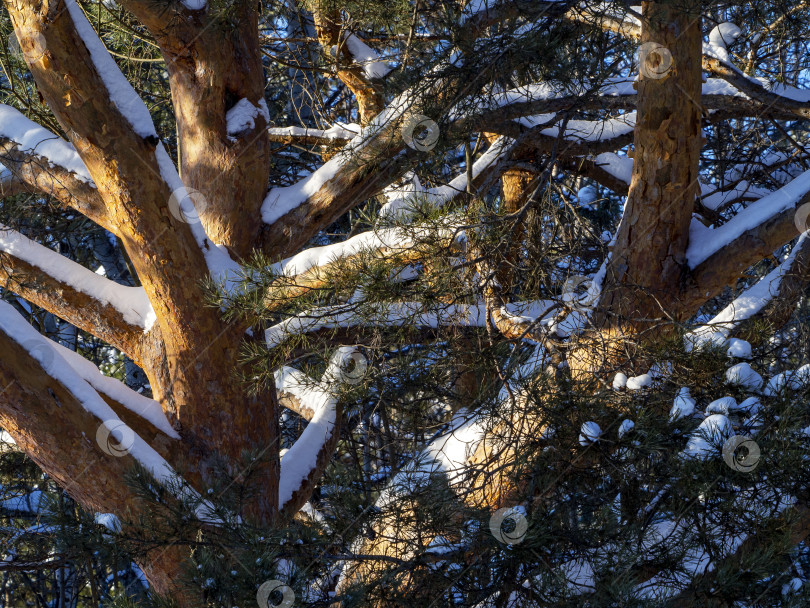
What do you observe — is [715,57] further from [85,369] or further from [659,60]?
[85,369]

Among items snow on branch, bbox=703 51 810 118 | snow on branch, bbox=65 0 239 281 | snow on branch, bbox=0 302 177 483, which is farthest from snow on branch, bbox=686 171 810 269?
snow on branch, bbox=0 302 177 483

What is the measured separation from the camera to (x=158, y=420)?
11.6ft

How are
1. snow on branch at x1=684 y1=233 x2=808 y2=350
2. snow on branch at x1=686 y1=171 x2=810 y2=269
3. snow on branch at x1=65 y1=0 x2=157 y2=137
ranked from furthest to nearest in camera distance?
snow on branch at x1=684 y1=233 x2=808 y2=350, snow on branch at x1=65 y1=0 x2=157 y2=137, snow on branch at x1=686 y1=171 x2=810 y2=269

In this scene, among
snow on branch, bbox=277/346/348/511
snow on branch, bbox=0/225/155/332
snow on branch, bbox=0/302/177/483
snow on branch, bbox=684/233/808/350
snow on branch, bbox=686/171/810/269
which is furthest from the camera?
snow on branch, bbox=277/346/348/511

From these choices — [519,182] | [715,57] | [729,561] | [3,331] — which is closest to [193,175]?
[3,331]

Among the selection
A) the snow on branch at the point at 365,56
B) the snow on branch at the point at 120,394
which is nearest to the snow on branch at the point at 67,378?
the snow on branch at the point at 120,394

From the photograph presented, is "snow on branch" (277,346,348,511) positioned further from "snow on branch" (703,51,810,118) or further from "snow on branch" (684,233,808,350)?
"snow on branch" (703,51,810,118)

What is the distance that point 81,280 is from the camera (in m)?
3.65

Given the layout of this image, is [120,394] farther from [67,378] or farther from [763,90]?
[763,90]

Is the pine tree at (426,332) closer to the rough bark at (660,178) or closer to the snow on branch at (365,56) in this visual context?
the rough bark at (660,178)

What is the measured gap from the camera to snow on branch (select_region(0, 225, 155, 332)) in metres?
3.63

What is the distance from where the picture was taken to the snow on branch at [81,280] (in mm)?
3631

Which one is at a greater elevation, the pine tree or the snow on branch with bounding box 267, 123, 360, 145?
the snow on branch with bounding box 267, 123, 360, 145

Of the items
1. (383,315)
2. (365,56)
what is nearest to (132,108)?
(383,315)
